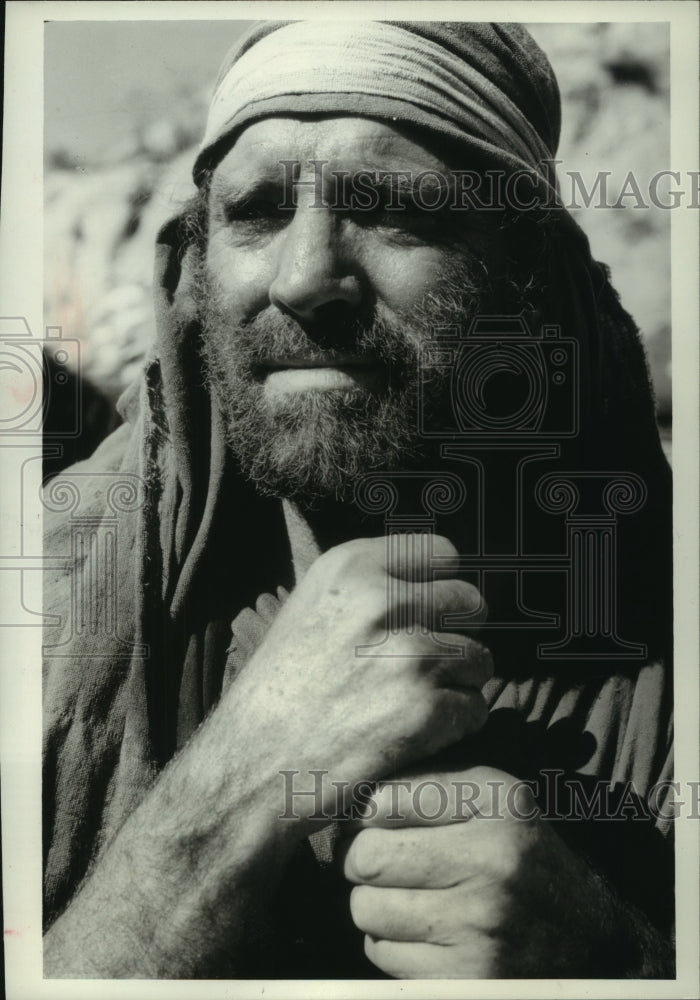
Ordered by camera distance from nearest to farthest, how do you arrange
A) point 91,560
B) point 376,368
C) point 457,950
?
point 457,950
point 376,368
point 91,560

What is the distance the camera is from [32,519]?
1782 mm

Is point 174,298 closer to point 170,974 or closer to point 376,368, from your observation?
point 376,368

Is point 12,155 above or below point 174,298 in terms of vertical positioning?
above

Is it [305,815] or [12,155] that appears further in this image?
[12,155]

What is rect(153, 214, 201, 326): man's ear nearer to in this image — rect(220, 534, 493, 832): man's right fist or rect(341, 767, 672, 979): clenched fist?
rect(220, 534, 493, 832): man's right fist

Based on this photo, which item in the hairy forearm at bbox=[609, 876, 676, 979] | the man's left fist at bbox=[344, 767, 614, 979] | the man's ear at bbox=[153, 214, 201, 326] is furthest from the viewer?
the man's ear at bbox=[153, 214, 201, 326]

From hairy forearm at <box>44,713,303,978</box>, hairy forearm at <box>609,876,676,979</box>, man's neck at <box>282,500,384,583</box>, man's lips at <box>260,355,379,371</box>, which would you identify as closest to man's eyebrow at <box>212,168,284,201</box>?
man's lips at <box>260,355,379,371</box>

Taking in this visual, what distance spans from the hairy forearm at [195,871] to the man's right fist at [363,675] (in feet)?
0.24

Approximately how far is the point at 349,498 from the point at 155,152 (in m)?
0.71

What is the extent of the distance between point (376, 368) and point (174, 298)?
0.39 m

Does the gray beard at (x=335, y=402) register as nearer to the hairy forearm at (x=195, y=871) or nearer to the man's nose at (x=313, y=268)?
the man's nose at (x=313, y=268)

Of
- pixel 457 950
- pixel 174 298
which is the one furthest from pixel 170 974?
pixel 174 298

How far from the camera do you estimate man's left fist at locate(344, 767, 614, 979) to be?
153cm

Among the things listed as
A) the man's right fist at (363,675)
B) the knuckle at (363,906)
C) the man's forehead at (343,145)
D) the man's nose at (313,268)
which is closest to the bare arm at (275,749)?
the man's right fist at (363,675)
